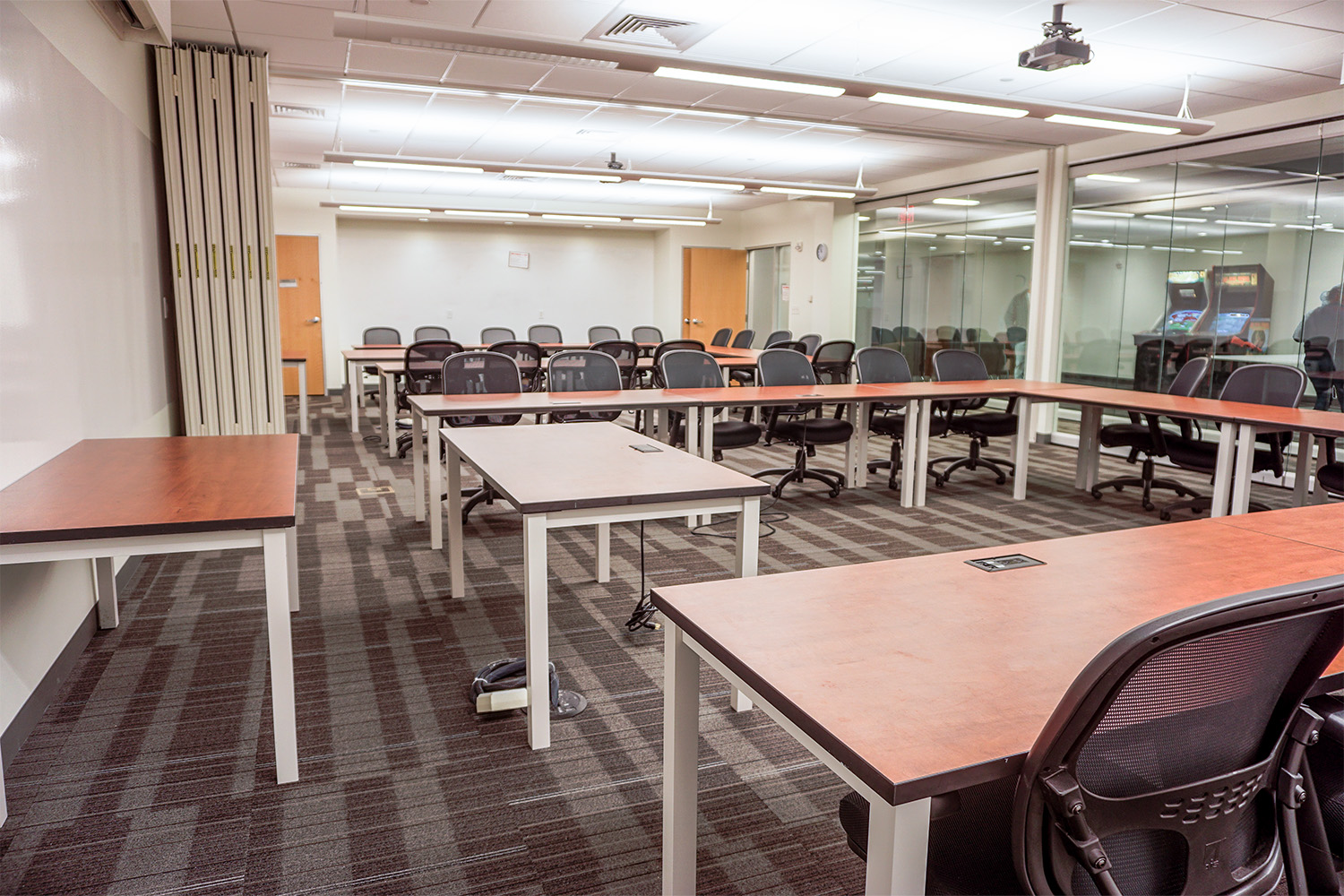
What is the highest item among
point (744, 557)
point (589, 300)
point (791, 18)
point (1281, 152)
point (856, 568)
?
point (791, 18)

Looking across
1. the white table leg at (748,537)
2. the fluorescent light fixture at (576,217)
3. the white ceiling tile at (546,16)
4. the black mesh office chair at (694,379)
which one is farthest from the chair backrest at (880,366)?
the fluorescent light fixture at (576,217)

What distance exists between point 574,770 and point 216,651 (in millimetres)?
1641

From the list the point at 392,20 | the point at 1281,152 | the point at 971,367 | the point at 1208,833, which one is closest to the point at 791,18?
the point at 392,20

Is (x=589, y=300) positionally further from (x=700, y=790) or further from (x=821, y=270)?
(x=700, y=790)

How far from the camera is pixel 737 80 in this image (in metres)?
4.41

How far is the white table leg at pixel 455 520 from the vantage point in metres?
3.56

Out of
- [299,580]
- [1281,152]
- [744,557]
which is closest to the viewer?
[744,557]

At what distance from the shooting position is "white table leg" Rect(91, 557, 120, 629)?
10.8 ft

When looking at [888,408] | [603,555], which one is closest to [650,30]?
[603,555]

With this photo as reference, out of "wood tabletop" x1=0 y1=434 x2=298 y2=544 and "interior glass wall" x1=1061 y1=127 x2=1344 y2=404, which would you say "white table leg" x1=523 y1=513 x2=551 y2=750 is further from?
"interior glass wall" x1=1061 y1=127 x2=1344 y2=404

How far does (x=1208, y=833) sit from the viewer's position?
3.66 ft

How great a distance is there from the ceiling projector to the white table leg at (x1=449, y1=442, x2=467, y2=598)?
3735 millimetres

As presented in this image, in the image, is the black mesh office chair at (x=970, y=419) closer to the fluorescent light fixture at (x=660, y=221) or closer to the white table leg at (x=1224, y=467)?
the white table leg at (x=1224, y=467)

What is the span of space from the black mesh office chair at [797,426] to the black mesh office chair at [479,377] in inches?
69.7
